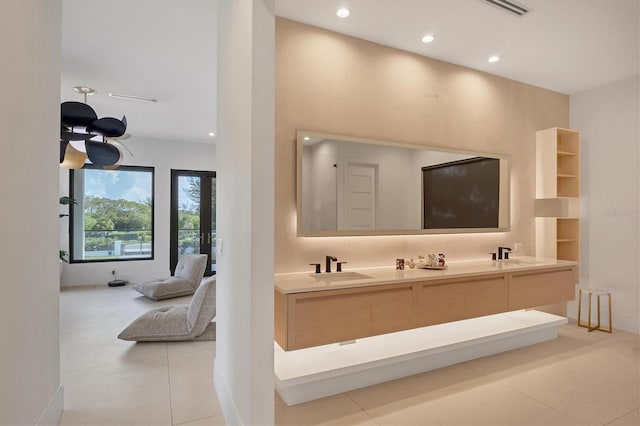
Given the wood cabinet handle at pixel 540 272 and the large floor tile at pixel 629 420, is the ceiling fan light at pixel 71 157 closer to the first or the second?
the wood cabinet handle at pixel 540 272

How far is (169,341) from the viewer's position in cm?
364

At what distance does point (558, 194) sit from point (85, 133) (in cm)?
577

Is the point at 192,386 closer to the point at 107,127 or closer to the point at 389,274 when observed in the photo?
the point at 389,274

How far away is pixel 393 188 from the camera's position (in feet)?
10.8

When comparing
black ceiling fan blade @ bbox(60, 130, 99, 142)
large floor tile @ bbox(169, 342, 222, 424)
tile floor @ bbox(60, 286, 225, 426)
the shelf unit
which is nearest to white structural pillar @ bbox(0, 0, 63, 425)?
tile floor @ bbox(60, 286, 225, 426)

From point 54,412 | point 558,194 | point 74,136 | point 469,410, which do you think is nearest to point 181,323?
point 54,412

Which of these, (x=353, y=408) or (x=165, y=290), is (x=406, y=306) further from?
(x=165, y=290)

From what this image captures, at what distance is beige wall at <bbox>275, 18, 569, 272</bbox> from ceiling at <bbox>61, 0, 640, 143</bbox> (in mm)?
156

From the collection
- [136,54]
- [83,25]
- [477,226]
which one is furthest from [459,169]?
[83,25]

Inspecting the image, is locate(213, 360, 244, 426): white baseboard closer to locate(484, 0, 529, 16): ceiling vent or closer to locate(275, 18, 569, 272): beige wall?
locate(275, 18, 569, 272): beige wall

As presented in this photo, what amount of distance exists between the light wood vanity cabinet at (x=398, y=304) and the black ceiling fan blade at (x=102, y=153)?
3.07m

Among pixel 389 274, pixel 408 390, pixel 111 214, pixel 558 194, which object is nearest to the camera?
pixel 408 390

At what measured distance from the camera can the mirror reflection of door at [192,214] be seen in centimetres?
732

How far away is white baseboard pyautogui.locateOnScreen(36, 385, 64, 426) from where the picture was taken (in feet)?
6.44
